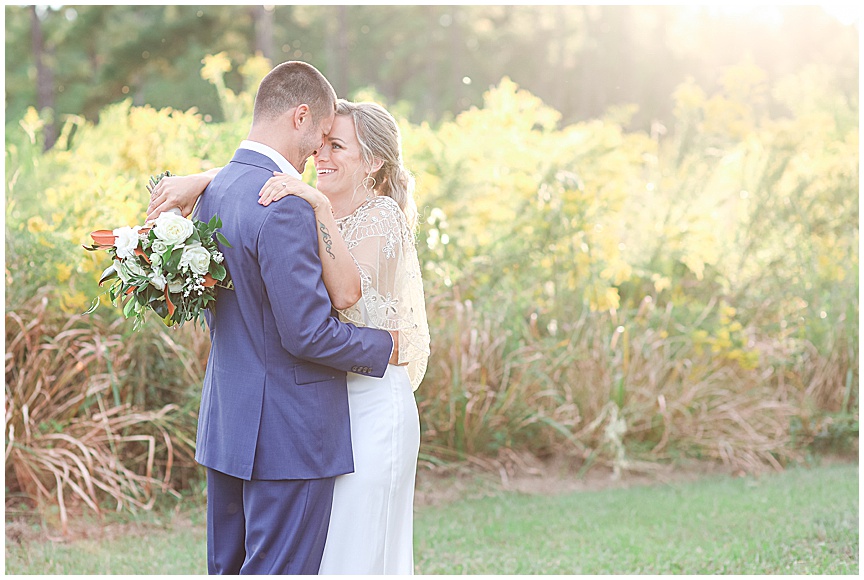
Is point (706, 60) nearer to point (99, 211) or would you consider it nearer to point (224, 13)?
point (224, 13)

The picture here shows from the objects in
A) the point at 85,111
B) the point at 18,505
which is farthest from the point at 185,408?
the point at 85,111

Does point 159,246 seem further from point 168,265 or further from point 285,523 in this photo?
point 285,523

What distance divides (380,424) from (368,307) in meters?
0.36

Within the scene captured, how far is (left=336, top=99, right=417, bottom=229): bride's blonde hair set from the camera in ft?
9.07

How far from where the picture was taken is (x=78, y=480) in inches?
178

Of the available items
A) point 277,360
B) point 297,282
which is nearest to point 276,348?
point 277,360

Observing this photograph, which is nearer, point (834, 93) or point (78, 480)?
point (78, 480)

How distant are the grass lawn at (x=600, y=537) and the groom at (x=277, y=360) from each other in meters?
1.83

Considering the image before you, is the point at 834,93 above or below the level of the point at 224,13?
below

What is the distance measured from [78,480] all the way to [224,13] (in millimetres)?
17885

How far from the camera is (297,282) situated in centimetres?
222

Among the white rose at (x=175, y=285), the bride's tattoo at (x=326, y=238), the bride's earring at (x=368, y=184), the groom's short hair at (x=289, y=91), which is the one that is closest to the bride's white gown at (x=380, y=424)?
the bride's earring at (x=368, y=184)

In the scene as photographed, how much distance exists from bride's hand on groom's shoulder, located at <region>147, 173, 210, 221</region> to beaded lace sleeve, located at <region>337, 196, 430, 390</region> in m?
0.46

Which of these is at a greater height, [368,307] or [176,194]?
[176,194]
